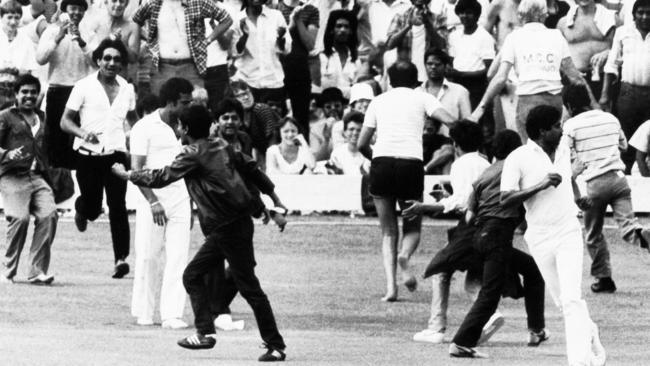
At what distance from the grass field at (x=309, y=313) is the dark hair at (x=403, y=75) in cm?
206

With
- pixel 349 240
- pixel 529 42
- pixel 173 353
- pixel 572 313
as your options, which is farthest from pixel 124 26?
pixel 572 313

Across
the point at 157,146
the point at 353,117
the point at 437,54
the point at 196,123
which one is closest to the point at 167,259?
the point at 157,146

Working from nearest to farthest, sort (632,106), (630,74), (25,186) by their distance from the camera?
1. (25,186)
2. (630,74)
3. (632,106)

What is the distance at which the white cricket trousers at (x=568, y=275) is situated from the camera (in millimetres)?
14578

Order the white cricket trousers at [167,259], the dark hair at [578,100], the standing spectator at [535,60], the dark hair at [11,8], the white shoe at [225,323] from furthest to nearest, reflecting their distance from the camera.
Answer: the dark hair at [11,8] → the standing spectator at [535,60] → the dark hair at [578,100] → the white shoe at [225,323] → the white cricket trousers at [167,259]

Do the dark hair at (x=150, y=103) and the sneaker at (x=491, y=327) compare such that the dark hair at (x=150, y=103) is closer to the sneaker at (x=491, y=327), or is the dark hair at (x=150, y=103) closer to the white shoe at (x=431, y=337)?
the white shoe at (x=431, y=337)

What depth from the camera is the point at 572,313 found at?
14609 mm

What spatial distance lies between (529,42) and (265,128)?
188 inches

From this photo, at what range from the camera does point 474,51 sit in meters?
25.2

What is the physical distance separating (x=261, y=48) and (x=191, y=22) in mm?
2530

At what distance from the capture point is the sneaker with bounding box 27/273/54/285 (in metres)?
20.0

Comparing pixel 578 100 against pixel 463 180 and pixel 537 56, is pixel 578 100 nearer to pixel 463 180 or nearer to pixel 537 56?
pixel 463 180

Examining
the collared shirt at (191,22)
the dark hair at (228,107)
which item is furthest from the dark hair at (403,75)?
the collared shirt at (191,22)

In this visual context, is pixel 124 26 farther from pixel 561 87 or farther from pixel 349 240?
pixel 561 87
